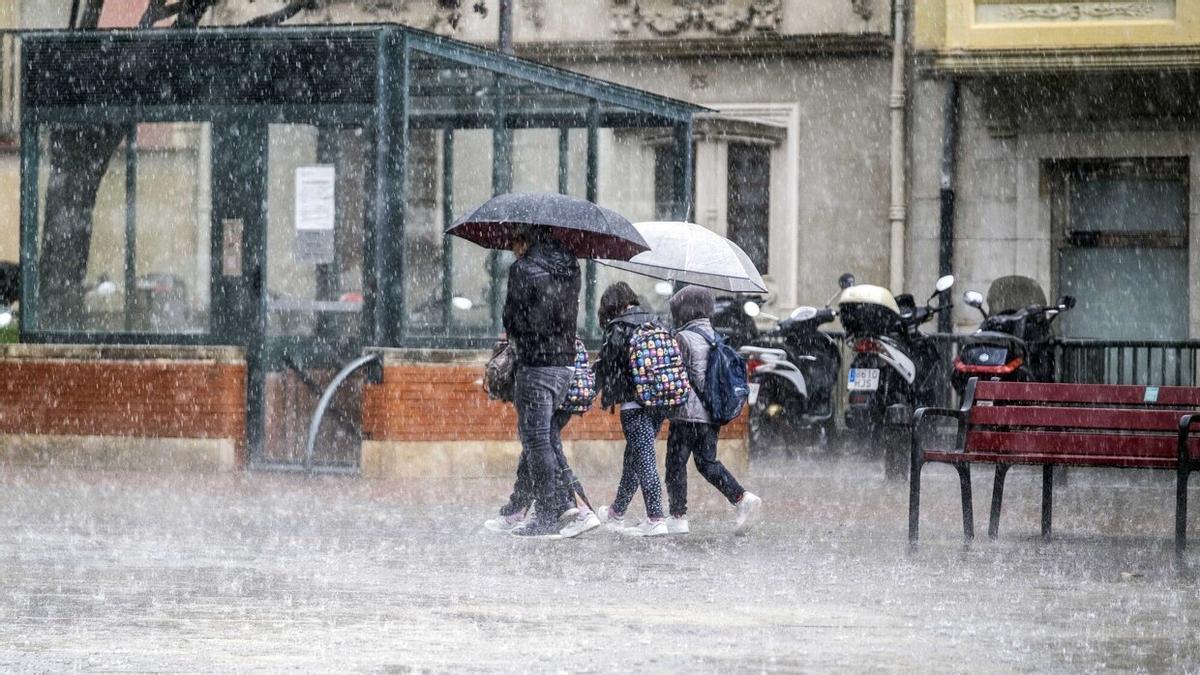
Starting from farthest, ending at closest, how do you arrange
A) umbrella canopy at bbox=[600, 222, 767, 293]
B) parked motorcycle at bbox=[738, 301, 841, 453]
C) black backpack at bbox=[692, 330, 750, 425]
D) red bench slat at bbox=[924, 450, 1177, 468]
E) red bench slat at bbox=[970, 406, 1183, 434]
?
1. parked motorcycle at bbox=[738, 301, 841, 453]
2. umbrella canopy at bbox=[600, 222, 767, 293]
3. black backpack at bbox=[692, 330, 750, 425]
4. red bench slat at bbox=[970, 406, 1183, 434]
5. red bench slat at bbox=[924, 450, 1177, 468]

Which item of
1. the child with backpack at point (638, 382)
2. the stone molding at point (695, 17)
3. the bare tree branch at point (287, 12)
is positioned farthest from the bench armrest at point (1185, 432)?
the stone molding at point (695, 17)

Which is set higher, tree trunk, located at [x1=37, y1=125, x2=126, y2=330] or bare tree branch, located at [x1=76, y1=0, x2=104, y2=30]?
bare tree branch, located at [x1=76, y1=0, x2=104, y2=30]

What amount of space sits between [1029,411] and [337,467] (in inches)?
229

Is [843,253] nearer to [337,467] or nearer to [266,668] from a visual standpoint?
[337,467]

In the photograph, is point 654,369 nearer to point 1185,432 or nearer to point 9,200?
point 1185,432

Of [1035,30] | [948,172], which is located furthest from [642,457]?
[948,172]

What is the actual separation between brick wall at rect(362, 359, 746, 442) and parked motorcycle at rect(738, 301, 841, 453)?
129 inches

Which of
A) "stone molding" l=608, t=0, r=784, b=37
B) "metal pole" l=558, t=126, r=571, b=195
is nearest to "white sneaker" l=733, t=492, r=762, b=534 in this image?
"metal pole" l=558, t=126, r=571, b=195

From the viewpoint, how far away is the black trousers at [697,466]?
11953 millimetres

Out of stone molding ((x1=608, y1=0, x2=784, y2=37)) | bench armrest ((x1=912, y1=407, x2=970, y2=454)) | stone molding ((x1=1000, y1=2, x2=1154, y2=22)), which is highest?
stone molding ((x1=608, y1=0, x2=784, y2=37))

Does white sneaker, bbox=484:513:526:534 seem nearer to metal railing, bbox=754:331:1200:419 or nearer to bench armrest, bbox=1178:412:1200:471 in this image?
bench armrest, bbox=1178:412:1200:471

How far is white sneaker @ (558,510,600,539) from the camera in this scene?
1149cm

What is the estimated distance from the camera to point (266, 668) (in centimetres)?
704

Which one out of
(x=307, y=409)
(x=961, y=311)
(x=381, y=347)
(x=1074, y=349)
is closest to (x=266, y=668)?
(x=381, y=347)
